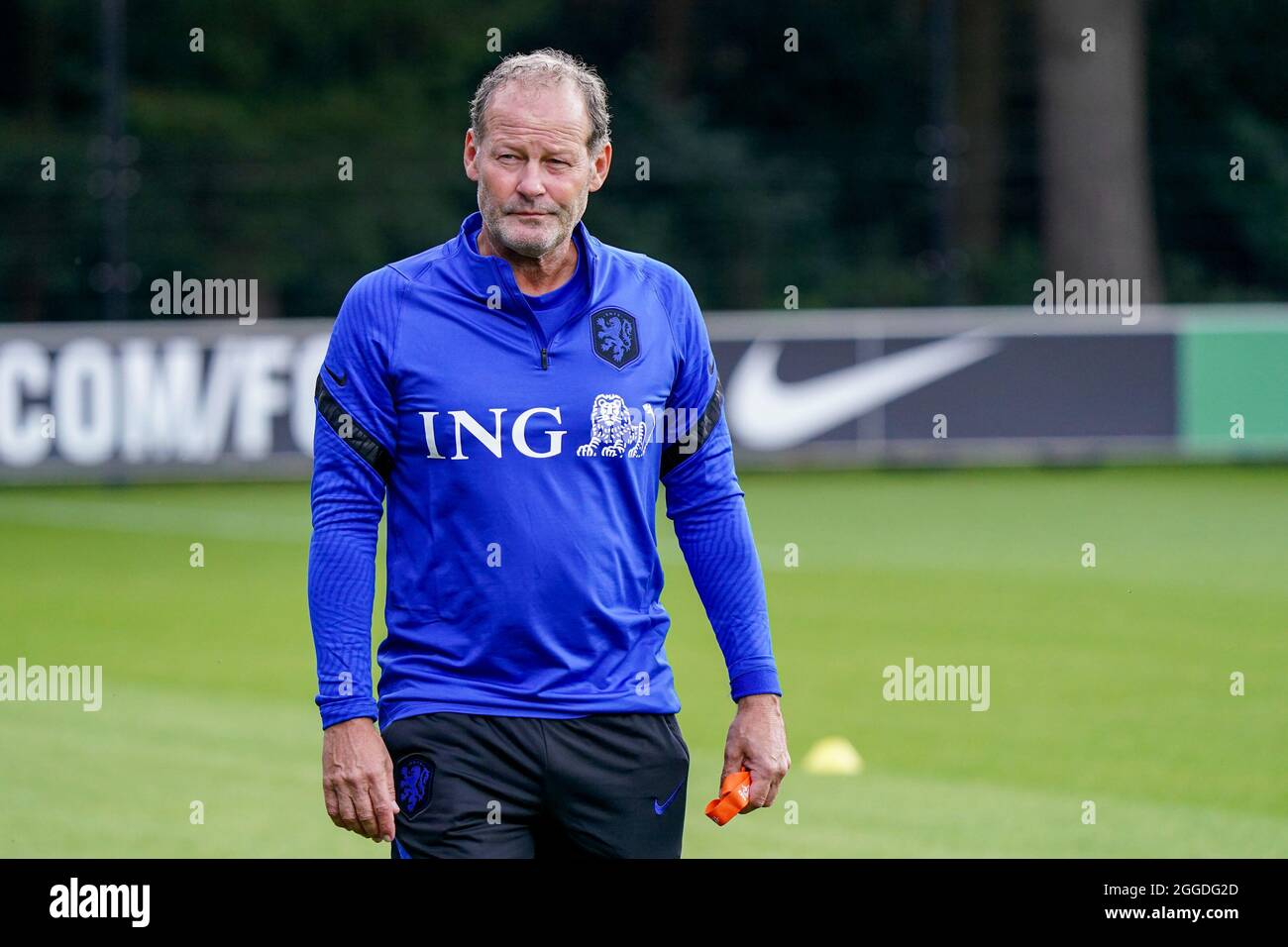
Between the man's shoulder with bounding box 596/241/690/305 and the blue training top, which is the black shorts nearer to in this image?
the blue training top

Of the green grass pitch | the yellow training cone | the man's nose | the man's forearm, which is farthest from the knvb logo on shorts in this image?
the yellow training cone

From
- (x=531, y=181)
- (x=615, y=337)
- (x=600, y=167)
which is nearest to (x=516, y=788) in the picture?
(x=615, y=337)

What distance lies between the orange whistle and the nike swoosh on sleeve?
1531 centimetres

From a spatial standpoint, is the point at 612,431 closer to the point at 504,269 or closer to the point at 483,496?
the point at 483,496

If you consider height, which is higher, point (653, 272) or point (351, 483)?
point (653, 272)

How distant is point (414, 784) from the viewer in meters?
4.23

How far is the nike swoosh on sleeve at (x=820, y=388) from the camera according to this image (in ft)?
65.3

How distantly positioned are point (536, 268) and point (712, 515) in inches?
25.2

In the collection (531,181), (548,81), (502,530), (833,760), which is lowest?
(833,760)

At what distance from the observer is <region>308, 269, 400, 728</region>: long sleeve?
13.8 ft

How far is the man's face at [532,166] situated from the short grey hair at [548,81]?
0.8 inches

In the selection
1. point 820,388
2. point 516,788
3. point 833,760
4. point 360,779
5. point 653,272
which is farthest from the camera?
point 820,388

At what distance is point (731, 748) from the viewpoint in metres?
4.50
